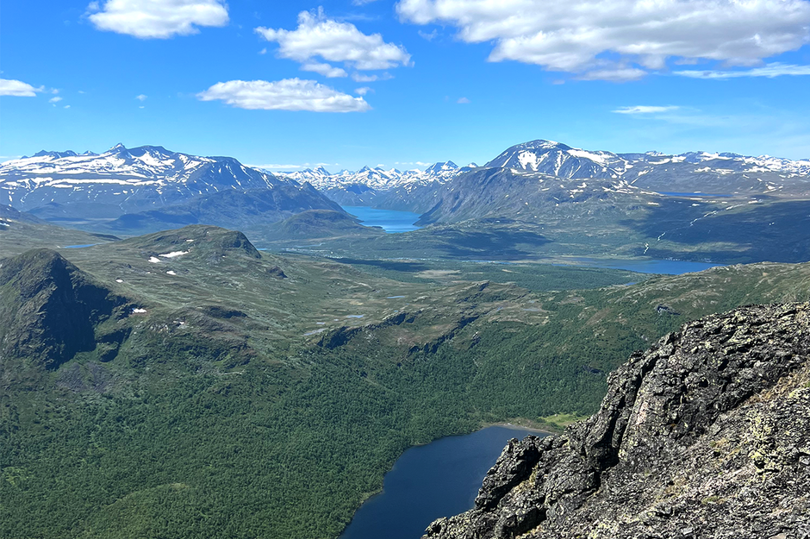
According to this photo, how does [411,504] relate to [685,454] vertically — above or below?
below

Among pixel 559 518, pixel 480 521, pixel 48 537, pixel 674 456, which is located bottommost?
pixel 48 537

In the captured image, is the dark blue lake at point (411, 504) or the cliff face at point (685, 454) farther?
the dark blue lake at point (411, 504)

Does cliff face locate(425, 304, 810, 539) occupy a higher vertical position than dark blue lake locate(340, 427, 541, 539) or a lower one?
higher

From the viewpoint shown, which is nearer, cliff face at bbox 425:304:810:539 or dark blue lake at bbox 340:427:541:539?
cliff face at bbox 425:304:810:539

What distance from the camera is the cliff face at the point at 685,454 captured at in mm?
43906

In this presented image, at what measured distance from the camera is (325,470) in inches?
7648

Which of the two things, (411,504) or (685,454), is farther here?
(411,504)

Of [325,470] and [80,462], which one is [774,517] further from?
[80,462]

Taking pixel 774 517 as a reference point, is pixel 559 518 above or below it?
below

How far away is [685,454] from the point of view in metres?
52.8

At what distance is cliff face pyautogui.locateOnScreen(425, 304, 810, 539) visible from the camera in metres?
43.9

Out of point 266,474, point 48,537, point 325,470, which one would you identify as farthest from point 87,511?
point 325,470

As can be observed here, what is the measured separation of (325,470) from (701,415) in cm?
15974

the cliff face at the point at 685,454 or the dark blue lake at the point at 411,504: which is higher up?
the cliff face at the point at 685,454
